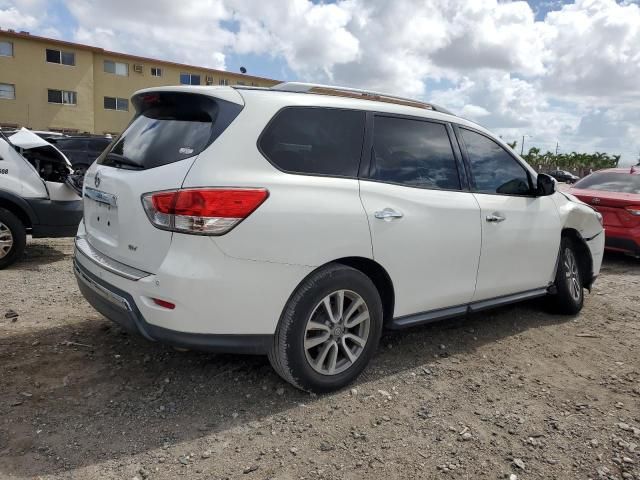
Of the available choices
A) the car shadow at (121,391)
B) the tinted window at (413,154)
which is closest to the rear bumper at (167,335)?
the car shadow at (121,391)

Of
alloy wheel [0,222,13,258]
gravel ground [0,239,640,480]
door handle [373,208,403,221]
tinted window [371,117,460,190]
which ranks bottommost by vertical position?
gravel ground [0,239,640,480]

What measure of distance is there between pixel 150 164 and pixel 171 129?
0.85 feet

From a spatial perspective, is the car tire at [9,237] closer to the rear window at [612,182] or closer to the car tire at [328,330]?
the car tire at [328,330]

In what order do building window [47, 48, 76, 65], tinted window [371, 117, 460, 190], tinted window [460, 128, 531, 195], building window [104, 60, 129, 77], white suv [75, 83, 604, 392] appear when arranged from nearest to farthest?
white suv [75, 83, 604, 392]
tinted window [371, 117, 460, 190]
tinted window [460, 128, 531, 195]
building window [47, 48, 76, 65]
building window [104, 60, 129, 77]

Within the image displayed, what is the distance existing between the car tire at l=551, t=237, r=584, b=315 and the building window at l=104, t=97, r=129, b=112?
39.1 m

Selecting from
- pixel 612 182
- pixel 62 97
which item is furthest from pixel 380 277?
pixel 62 97

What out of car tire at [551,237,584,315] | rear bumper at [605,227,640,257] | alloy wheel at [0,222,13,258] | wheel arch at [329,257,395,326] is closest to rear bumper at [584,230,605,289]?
car tire at [551,237,584,315]

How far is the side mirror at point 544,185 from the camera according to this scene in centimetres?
454

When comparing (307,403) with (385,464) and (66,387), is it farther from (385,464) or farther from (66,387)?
(66,387)

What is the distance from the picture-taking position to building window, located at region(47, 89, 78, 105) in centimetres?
3562

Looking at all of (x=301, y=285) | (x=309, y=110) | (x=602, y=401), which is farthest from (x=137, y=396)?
(x=602, y=401)

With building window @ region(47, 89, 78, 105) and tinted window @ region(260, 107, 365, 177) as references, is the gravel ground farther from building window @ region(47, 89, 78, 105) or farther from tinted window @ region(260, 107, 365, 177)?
building window @ region(47, 89, 78, 105)

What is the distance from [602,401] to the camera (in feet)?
11.3

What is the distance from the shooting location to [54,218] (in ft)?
20.6
